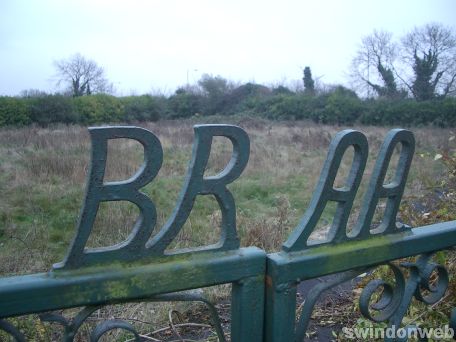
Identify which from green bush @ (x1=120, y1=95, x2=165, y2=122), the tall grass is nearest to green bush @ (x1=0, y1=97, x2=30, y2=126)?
the tall grass

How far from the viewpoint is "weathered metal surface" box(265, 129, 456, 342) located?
135 centimetres

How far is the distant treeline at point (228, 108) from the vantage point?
2230 centimetres

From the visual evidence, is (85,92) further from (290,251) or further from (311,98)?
(290,251)

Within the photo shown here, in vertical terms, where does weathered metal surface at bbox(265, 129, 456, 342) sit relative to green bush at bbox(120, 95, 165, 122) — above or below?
below

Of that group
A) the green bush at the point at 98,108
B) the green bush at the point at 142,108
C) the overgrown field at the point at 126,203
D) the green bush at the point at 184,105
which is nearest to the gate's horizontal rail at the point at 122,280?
the overgrown field at the point at 126,203

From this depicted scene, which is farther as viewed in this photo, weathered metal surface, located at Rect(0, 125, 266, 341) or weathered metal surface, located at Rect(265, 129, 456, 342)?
weathered metal surface, located at Rect(265, 129, 456, 342)

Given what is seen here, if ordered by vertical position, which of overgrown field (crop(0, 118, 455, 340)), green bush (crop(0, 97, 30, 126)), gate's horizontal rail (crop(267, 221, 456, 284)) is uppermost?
green bush (crop(0, 97, 30, 126))

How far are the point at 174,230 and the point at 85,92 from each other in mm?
37949

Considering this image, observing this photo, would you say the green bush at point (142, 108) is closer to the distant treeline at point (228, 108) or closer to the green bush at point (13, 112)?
the distant treeline at point (228, 108)

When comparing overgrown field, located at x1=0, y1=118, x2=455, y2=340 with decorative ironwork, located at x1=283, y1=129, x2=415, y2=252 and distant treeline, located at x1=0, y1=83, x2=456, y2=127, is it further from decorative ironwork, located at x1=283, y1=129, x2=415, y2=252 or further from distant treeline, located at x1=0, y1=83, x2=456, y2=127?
distant treeline, located at x1=0, y1=83, x2=456, y2=127

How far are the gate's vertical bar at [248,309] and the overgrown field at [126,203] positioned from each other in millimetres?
2644

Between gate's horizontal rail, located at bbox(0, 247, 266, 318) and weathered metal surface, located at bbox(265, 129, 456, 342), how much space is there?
0.35 feet

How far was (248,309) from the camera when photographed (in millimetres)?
1320

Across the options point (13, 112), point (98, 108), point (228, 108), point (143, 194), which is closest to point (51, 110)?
point (13, 112)
